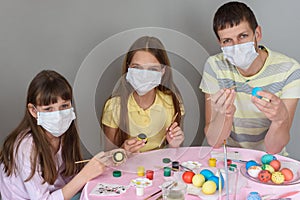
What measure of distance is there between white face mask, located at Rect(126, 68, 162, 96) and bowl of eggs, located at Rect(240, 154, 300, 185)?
0.43 metres

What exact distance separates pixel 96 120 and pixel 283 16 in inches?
34.8

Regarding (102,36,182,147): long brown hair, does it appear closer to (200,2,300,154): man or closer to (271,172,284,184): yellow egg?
(200,2,300,154): man

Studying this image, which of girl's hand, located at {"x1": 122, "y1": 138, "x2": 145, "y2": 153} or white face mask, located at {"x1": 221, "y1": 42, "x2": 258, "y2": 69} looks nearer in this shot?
girl's hand, located at {"x1": 122, "y1": 138, "x2": 145, "y2": 153}

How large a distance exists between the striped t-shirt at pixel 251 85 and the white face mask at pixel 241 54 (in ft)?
0.24

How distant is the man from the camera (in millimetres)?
1461

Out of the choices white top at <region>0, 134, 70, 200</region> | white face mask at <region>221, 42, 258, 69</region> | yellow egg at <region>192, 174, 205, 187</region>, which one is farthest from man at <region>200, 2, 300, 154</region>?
white top at <region>0, 134, 70, 200</region>

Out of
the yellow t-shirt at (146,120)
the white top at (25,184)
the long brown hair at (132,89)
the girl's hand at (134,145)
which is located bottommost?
the white top at (25,184)

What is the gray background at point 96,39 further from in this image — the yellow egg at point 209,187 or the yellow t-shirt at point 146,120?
the yellow egg at point 209,187

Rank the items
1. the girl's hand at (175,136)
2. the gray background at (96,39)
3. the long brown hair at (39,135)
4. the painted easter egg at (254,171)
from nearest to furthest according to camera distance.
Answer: the painted easter egg at (254,171)
the long brown hair at (39,135)
the girl's hand at (175,136)
the gray background at (96,39)

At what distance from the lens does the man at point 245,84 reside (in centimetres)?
146

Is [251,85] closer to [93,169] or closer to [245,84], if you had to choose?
[245,84]

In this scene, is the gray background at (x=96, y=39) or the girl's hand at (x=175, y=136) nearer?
the girl's hand at (x=175, y=136)

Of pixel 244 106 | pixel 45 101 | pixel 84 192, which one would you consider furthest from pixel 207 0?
pixel 84 192

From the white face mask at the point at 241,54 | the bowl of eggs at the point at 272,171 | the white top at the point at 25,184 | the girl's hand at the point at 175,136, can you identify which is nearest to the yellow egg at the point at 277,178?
the bowl of eggs at the point at 272,171
